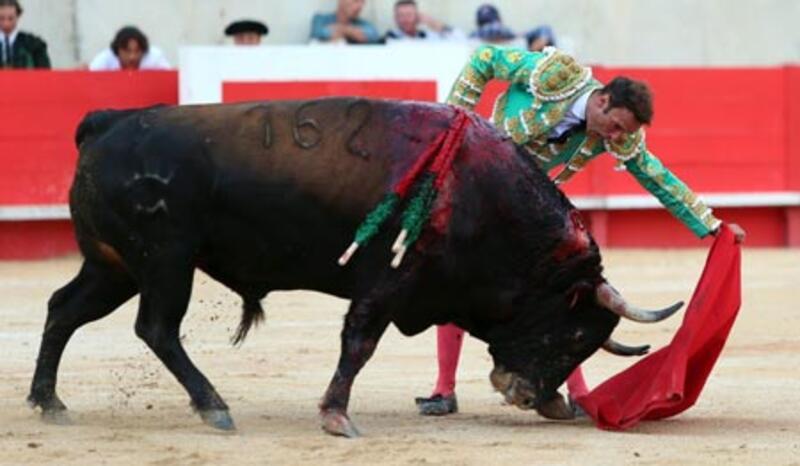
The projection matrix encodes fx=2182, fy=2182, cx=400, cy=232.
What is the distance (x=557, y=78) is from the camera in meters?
6.33

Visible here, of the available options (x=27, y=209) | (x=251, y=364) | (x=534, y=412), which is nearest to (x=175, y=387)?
(x=251, y=364)

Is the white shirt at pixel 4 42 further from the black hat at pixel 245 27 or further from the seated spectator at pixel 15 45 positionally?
the black hat at pixel 245 27

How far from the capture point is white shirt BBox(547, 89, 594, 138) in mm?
6332

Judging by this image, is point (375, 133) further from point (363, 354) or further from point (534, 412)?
point (534, 412)

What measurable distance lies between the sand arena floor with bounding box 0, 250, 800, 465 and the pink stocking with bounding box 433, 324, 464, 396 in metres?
0.11

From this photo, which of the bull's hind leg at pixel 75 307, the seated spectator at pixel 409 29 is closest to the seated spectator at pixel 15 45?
the seated spectator at pixel 409 29

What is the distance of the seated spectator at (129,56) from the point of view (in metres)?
12.5

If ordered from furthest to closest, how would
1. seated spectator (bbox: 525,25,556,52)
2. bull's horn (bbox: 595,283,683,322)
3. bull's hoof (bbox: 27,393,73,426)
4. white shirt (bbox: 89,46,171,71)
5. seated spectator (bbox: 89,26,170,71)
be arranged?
seated spectator (bbox: 525,25,556,52)
white shirt (bbox: 89,46,171,71)
seated spectator (bbox: 89,26,170,71)
bull's hoof (bbox: 27,393,73,426)
bull's horn (bbox: 595,283,683,322)

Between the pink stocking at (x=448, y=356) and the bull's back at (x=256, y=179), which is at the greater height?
the bull's back at (x=256, y=179)

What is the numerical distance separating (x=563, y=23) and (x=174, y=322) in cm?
953

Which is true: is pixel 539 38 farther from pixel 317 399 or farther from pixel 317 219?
pixel 317 219

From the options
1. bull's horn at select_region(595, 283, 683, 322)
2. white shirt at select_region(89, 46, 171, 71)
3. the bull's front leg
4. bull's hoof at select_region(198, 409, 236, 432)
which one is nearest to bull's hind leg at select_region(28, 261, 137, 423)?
bull's hoof at select_region(198, 409, 236, 432)

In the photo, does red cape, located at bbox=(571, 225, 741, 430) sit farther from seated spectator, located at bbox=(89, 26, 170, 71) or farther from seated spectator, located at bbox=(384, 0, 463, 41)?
seated spectator, located at bbox=(384, 0, 463, 41)

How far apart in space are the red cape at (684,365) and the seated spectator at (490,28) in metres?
7.23
